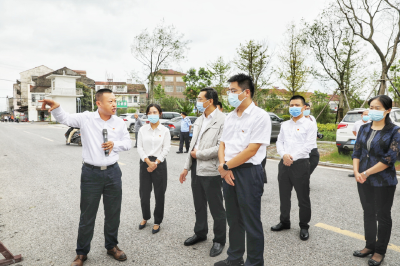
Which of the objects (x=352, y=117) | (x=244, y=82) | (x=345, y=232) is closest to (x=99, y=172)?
(x=244, y=82)

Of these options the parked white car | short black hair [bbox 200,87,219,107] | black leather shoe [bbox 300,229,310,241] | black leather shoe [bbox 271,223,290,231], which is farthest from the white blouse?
the parked white car

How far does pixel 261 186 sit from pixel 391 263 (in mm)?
1751

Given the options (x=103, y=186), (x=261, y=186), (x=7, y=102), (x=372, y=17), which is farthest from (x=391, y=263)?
(x=7, y=102)

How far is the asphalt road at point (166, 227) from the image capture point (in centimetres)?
310

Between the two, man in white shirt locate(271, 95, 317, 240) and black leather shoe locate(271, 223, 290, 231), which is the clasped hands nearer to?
man in white shirt locate(271, 95, 317, 240)

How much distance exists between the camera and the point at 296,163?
373 cm

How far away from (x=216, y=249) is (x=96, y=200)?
4.92ft

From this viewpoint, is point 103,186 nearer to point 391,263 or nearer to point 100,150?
point 100,150

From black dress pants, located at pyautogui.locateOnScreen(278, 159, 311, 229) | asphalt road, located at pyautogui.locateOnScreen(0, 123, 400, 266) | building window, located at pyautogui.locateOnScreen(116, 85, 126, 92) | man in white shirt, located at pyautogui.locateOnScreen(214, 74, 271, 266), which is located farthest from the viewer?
building window, located at pyautogui.locateOnScreen(116, 85, 126, 92)

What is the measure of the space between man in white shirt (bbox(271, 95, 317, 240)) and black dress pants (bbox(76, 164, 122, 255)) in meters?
2.19

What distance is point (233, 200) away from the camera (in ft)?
9.09

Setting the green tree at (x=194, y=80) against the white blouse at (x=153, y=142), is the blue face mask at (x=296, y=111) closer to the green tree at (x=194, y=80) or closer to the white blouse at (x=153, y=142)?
the white blouse at (x=153, y=142)

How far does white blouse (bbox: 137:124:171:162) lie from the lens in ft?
13.0

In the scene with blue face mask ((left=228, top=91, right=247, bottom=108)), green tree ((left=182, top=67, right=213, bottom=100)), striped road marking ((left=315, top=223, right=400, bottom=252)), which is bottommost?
striped road marking ((left=315, top=223, right=400, bottom=252))
